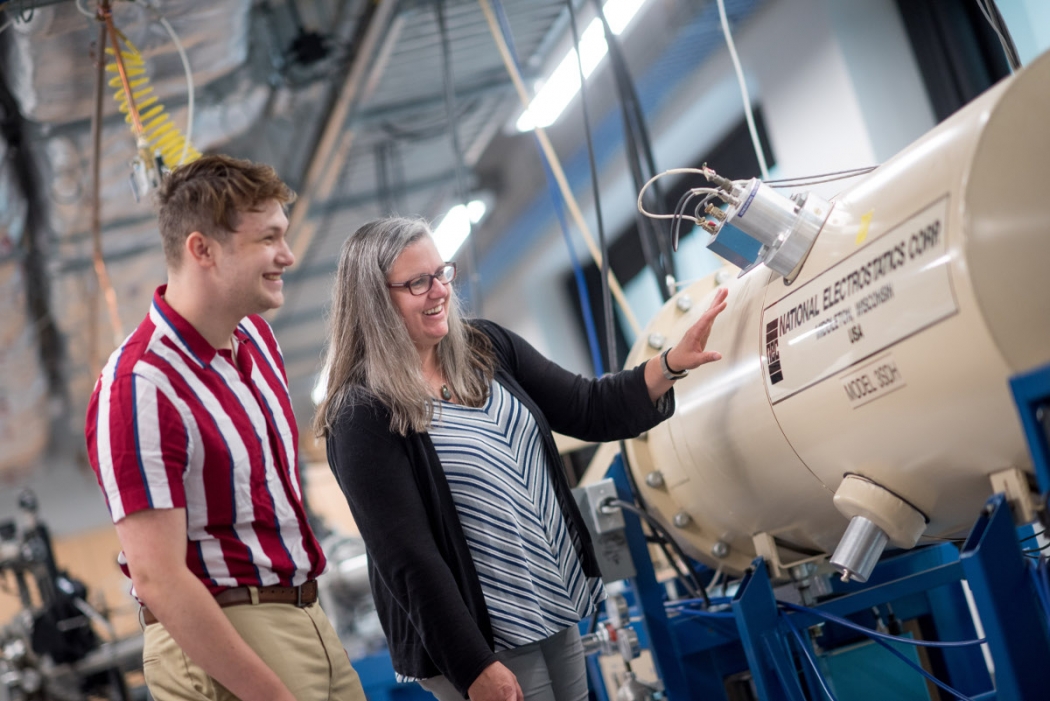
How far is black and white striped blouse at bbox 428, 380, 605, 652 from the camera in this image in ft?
5.31

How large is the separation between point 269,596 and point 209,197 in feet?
1.84

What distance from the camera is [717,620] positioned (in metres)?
1.98

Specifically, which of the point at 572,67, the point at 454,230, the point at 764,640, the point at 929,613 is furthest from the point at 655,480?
the point at 454,230

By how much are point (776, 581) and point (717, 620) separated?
5.7 inches

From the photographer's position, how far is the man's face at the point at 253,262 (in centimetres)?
140

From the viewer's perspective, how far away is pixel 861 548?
1405 millimetres

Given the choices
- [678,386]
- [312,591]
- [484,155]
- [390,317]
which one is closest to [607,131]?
[484,155]

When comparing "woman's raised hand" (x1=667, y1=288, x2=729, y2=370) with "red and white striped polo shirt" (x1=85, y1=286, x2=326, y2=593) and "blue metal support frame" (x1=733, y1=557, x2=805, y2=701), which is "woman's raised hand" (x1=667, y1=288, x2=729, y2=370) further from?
"red and white striped polo shirt" (x1=85, y1=286, x2=326, y2=593)

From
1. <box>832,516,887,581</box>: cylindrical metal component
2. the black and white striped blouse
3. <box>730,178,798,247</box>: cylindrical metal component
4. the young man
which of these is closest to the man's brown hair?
the young man

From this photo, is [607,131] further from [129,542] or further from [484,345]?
[129,542]

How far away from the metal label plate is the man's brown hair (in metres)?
0.78

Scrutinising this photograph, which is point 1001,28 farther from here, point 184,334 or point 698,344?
point 184,334

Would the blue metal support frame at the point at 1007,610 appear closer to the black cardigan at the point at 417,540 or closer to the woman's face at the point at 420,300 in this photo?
the black cardigan at the point at 417,540

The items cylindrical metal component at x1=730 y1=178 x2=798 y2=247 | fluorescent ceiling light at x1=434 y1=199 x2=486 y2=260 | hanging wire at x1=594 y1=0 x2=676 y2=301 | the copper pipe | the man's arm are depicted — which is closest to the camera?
the man's arm
